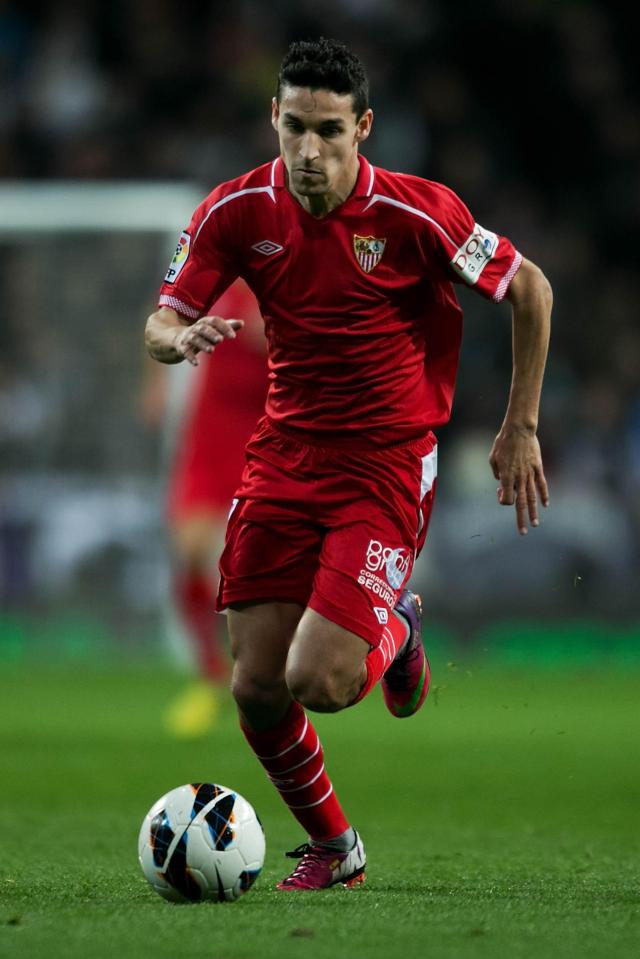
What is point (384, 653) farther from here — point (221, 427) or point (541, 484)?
point (221, 427)

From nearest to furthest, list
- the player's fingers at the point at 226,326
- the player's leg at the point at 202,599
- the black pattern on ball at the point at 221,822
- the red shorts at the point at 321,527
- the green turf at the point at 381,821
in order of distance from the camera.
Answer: the green turf at the point at 381,821 → the player's fingers at the point at 226,326 → the black pattern on ball at the point at 221,822 → the red shorts at the point at 321,527 → the player's leg at the point at 202,599

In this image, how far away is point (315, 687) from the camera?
4.44m

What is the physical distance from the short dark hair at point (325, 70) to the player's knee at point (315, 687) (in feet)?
4.93

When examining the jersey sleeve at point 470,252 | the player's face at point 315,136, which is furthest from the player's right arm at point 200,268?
the jersey sleeve at point 470,252

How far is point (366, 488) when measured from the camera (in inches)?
186

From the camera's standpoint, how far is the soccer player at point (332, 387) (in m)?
4.64

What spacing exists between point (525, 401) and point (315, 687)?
1035mm

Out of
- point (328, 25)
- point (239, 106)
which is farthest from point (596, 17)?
point (239, 106)

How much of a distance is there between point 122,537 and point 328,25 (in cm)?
536

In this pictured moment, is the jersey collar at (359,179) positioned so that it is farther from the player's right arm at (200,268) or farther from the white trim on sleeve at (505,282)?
the white trim on sleeve at (505,282)

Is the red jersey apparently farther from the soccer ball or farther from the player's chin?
the soccer ball

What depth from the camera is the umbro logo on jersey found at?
4711 mm

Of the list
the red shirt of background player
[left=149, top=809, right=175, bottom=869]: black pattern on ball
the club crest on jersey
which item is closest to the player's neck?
the club crest on jersey

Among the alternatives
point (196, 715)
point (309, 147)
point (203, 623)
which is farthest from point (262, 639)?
point (203, 623)
